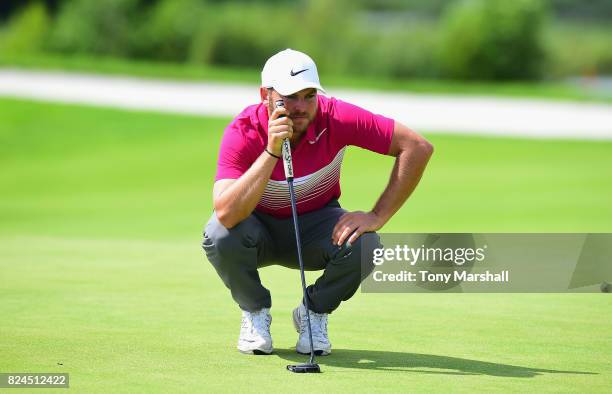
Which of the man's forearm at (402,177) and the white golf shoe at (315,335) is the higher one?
the man's forearm at (402,177)

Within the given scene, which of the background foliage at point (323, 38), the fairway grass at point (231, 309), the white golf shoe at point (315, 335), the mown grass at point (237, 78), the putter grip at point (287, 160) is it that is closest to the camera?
the fairway grass at point (231, 309)

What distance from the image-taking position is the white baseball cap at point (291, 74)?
555 centimetres

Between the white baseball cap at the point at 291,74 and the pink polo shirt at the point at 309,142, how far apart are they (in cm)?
28

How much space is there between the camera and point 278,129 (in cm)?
552

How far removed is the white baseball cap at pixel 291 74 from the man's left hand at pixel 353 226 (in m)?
0.72

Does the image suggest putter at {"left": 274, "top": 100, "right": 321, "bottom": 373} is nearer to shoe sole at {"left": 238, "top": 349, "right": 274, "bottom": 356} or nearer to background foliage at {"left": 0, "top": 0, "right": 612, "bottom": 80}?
shoe sole at {"left": 238, "top": 349, "right": 274, "bottom": 356}

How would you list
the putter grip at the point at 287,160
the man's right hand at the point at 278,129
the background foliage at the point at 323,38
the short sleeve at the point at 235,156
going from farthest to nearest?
1. the background foliage at the point at 323,38
2. the short sleeve at the point at 235,156
3. the putter grip at the point at 287,160
4. the man's right hand at the point at 278,129

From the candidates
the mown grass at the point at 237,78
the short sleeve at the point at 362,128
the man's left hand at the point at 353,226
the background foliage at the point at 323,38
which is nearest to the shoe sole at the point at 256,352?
the man's left hand at the point at 353,226

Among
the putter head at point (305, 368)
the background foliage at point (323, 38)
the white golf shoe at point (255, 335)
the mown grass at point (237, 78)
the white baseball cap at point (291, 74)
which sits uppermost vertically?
the background foliage at point (323, 38)

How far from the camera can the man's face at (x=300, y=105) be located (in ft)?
18.4

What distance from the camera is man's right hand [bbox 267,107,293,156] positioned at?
5.52 metres

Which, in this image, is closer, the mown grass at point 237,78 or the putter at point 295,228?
the putter at point 295,228

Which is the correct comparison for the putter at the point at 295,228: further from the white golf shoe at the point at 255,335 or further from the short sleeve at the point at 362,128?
the short sleeve at the point at 362,128

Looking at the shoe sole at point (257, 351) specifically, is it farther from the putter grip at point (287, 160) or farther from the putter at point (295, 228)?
the putter grip at point (287, 160)
